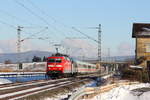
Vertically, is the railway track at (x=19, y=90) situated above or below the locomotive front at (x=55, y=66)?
below

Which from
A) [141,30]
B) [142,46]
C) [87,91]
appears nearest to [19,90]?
[87,91]

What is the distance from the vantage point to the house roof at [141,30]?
2867 inches

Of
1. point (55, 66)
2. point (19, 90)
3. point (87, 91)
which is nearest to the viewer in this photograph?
point (87, 91)

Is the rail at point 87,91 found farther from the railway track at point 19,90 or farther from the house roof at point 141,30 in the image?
the house roof at point 141,30

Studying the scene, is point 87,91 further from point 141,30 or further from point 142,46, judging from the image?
point 141,30

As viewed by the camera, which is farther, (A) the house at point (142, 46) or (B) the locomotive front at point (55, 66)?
(A) the house at point (142, 46)

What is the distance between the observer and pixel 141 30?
2985 inches

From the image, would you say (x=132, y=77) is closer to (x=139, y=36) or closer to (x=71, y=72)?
(x=71, y=72)

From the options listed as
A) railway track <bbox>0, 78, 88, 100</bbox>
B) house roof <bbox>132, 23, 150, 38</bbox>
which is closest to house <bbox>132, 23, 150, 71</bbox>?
house roof <bbox>132, 23, 150, 38</bbox>

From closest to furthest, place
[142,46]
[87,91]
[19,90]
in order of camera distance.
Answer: [87,91], [19,90], [142,46]

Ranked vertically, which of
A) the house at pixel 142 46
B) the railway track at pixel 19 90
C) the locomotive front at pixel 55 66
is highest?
the house at pixel 142 46

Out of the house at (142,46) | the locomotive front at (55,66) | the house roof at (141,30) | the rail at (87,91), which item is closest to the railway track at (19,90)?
the rail at (87,91)

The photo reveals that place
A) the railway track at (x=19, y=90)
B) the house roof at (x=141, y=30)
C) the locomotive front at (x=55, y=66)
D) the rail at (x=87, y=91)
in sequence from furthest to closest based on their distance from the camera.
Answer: the house roof at (x=141, y=30) < the locomotive front at (x=55, y=66) < the railway track at (x=19, y=90) < the rail at (x=87, y=91)

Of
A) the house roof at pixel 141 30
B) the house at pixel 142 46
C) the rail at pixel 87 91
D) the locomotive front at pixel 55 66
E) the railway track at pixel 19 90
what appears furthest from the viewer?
the house roof at pixel 141 30
